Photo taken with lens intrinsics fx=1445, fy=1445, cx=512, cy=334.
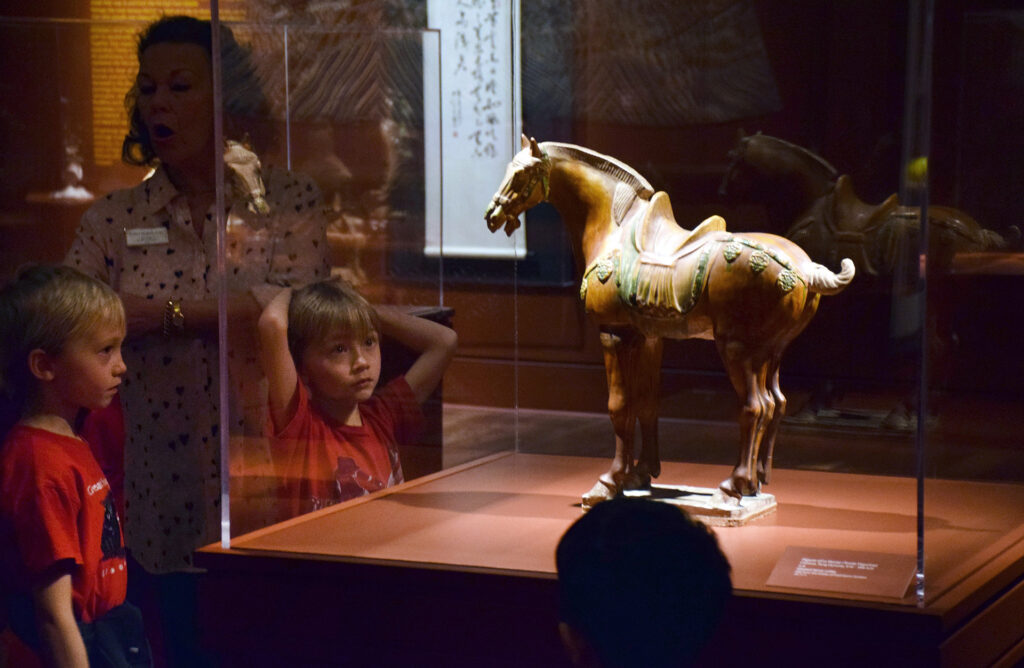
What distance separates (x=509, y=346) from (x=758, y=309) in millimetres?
704

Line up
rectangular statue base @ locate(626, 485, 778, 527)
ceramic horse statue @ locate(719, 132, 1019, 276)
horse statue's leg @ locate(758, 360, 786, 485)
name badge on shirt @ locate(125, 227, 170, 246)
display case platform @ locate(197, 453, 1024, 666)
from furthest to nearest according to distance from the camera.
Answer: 1. name badge on shirt @ locate(125, 227, 170, 246)
2. horse statue's leg @ locate(758, 360, 786, 485)
3. rectangular statue base @ locate(626, 485, 778, 527)
4. ceramic horse statue @ locate(719, 132, 1019, 276)
5. display case platform @ locate(197, 453, 1024, 666)

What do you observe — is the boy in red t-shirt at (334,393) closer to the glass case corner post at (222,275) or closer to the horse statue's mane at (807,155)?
the glass case corner post at (222,275)

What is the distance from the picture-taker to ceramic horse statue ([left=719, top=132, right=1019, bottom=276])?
2.21 m

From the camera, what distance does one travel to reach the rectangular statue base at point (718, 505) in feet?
7.57

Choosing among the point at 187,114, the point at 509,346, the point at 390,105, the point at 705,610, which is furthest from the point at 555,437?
the point at 705,610

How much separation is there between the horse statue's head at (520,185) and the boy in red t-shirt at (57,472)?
0.66 metres

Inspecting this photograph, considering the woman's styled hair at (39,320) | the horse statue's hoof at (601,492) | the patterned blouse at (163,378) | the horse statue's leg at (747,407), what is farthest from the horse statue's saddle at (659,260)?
the woman's styled hair at (39,320)

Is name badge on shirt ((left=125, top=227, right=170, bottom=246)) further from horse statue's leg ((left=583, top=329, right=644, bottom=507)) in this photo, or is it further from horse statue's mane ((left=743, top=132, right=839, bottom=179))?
horse statue's mane ((left=743, top=132, right=839, bottom=179))

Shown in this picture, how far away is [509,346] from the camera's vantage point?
2.86m

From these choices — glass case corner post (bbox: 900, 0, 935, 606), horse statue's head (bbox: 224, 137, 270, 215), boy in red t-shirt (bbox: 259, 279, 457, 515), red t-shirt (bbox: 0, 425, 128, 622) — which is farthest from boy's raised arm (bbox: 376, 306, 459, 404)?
glass case corner post (bbox: 900, 0, 935, 606)

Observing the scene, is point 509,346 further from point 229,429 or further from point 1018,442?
point 1018,442

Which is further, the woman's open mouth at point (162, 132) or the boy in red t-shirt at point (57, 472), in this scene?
the woman's open mouth at point (162, 132)

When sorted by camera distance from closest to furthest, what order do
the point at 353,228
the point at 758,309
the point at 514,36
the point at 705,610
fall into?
the point at 705,610 → the point at 758,309 → the point at 353,228 → the point at 514,36

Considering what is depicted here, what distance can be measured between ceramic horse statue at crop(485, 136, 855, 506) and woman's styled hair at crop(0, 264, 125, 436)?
682mm
